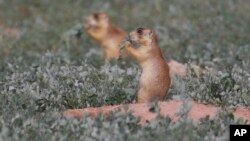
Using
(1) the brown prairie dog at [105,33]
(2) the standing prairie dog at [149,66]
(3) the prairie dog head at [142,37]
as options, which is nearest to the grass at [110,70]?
(1) the brown prairie dog at [105,33]

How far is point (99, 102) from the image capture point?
356 inches

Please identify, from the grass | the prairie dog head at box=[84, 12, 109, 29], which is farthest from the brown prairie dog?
the grass

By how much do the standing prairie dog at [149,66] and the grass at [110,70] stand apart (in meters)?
0.33

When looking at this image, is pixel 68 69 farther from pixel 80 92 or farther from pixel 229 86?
pixel 229 86

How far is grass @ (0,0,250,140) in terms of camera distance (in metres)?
7.78

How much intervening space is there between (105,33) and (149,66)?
539 centimetres

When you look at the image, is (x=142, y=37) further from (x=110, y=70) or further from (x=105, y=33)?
(x=105, y=33)

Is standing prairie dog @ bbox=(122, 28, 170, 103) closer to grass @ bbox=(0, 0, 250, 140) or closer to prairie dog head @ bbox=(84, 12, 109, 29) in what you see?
grass @ bbox=(0, 0, 250, 140)

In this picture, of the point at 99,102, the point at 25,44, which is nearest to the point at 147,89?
the point at 99,102

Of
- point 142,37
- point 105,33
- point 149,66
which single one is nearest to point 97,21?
point 105,33

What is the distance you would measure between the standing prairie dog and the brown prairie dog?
477 centimetres

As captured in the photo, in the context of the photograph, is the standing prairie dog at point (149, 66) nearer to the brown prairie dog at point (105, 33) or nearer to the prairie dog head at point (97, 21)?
the brown prairie dog at point (105, 33)

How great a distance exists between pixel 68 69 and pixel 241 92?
200 centimetres

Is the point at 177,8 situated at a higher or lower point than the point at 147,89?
higher
